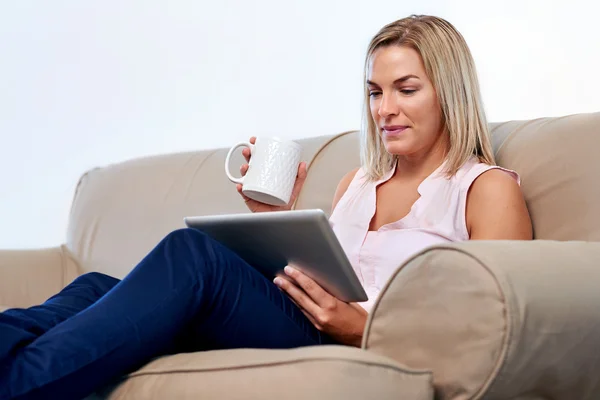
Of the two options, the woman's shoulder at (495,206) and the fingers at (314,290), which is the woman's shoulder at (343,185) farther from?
the fingers at (314,290)

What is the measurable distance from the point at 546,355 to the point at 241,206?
46.0 inches

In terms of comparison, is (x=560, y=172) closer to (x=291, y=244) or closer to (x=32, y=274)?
(x=291, y=244)

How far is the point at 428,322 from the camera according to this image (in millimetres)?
1023

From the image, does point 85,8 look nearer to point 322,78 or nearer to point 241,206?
point 322,78

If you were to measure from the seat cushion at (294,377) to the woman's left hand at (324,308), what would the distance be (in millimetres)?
247

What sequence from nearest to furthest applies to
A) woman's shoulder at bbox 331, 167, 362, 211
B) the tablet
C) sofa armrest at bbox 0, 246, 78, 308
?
the tablet
woman's shoulder at bbox 331, 167, 362, 211
sofa armrest at bbox 0, 246, 78, 308

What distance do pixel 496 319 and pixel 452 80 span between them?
0.71 meters

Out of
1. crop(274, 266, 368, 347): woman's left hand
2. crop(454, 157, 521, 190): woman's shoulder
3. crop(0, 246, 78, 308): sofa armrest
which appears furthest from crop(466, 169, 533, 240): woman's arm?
crop(0, 246, 78, 308): sofa armrest

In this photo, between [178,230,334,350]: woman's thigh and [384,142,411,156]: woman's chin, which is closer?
[178,230,334,350]: woman's thigh

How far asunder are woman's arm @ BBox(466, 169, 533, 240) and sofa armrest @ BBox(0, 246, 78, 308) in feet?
4.06

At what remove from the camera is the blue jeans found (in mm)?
1071

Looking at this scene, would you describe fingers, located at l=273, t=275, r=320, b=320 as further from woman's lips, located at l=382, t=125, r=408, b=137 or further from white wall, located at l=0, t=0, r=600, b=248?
white wall, located at l=0, t=0, r=600, b=248

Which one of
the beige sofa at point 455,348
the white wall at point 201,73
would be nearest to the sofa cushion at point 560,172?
the beige sofa at point 455,348

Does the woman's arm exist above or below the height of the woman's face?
below
